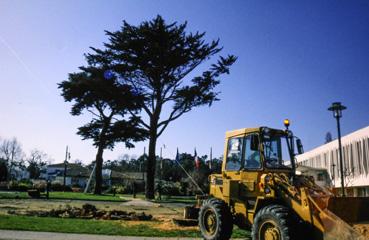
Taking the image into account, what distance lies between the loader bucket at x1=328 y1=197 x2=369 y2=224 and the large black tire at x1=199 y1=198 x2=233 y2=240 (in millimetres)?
2916

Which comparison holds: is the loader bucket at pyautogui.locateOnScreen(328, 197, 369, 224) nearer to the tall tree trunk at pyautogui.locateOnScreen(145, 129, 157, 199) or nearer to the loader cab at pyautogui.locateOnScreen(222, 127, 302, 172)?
the loader cab at pyautogui.locateOnScreen(222, 127, 302, 172)

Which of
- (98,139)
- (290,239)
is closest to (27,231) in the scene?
(290,239)

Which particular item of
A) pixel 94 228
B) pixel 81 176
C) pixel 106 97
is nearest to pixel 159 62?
pixel 106 97

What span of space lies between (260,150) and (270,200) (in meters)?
1.21

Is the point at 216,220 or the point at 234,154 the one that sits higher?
the point at 234,154

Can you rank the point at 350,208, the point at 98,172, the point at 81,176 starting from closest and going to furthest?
the point at 350,208
the point at 98,172
the point at 81,176

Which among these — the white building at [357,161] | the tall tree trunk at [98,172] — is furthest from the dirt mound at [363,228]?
the white building at [357,161]

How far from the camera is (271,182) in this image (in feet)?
27.6

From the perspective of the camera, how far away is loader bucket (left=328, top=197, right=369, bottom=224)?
7316 mm

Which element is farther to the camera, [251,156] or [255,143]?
[251,156]

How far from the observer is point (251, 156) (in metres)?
9.32

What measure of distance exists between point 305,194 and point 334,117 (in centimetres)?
1696

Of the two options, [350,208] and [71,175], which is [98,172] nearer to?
[350,208]

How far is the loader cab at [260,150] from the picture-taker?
8.98 metres
